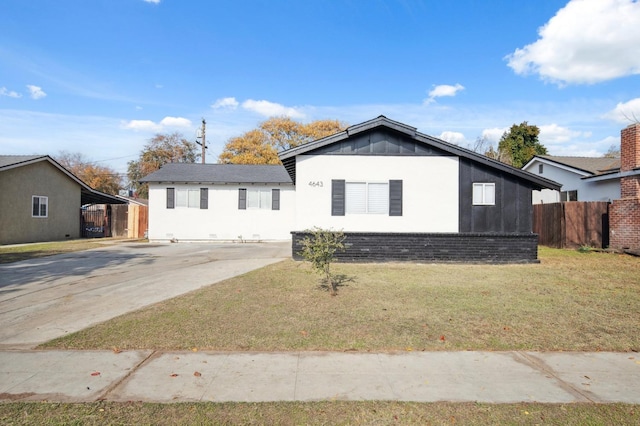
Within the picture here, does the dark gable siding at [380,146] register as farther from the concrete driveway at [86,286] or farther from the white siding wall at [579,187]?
the white siding wall at [579,187]

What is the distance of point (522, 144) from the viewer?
3334cm

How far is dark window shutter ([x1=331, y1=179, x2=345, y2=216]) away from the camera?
11.8 metres

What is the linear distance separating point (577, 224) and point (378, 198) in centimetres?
988

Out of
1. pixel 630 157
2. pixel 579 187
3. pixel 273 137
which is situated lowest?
pixel 579 187

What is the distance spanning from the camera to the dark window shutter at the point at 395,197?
1180cm

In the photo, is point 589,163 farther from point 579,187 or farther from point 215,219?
point 215,219

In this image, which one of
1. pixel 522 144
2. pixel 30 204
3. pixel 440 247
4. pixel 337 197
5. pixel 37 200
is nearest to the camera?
pixel 440 247

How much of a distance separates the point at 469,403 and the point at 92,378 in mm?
3594

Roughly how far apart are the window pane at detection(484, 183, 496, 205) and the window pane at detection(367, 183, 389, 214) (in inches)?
128

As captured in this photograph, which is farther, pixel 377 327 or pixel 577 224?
pixel 577 224

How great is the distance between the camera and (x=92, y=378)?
143 inches

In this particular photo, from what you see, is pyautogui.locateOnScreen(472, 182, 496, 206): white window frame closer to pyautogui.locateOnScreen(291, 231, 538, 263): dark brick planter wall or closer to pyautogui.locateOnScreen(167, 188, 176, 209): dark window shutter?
pyautogui.locateOnScreen(291, 231, 538, 263): dark brick planter wall

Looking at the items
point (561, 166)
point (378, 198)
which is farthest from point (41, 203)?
point (561, 166)

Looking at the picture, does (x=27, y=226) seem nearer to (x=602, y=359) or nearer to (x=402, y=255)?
(x=402, y=255)
